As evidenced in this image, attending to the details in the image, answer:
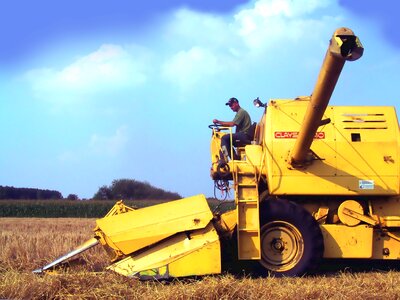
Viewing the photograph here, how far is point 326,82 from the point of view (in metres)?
6.34

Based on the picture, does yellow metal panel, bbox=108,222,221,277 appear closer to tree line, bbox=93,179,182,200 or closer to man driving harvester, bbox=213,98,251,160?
man driving harvester, bbox=213,98,251,160

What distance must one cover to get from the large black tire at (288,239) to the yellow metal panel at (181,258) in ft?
3.15

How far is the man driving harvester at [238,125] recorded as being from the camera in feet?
28.0

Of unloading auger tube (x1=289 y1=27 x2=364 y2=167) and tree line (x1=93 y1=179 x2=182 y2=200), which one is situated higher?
unloading auger tube (x1=289 y1=27 x2=364 y2=167)

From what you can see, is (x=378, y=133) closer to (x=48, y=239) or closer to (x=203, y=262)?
(x=203, y=262)

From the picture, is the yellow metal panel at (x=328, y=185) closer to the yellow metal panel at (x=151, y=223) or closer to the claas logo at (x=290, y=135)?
the claas logo at (x=290, y=135)

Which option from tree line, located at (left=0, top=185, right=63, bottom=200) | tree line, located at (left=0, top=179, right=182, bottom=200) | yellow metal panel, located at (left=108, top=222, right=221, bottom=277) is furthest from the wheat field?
tree line, located at (left=0, top=185, right=63, bottom=200)

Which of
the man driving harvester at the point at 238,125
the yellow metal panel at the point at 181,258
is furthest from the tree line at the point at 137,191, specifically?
the yellow metal panel at the point at 181,258

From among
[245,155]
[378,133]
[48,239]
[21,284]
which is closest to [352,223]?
[378,133]

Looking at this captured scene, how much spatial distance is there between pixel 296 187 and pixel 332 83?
1944 millimetres

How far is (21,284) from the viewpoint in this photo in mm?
5922

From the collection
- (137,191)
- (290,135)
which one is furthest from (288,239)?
(137,191)

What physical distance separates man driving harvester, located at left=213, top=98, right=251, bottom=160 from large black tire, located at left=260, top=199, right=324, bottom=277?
1363 mm

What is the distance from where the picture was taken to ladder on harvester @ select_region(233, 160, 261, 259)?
7.40 m
